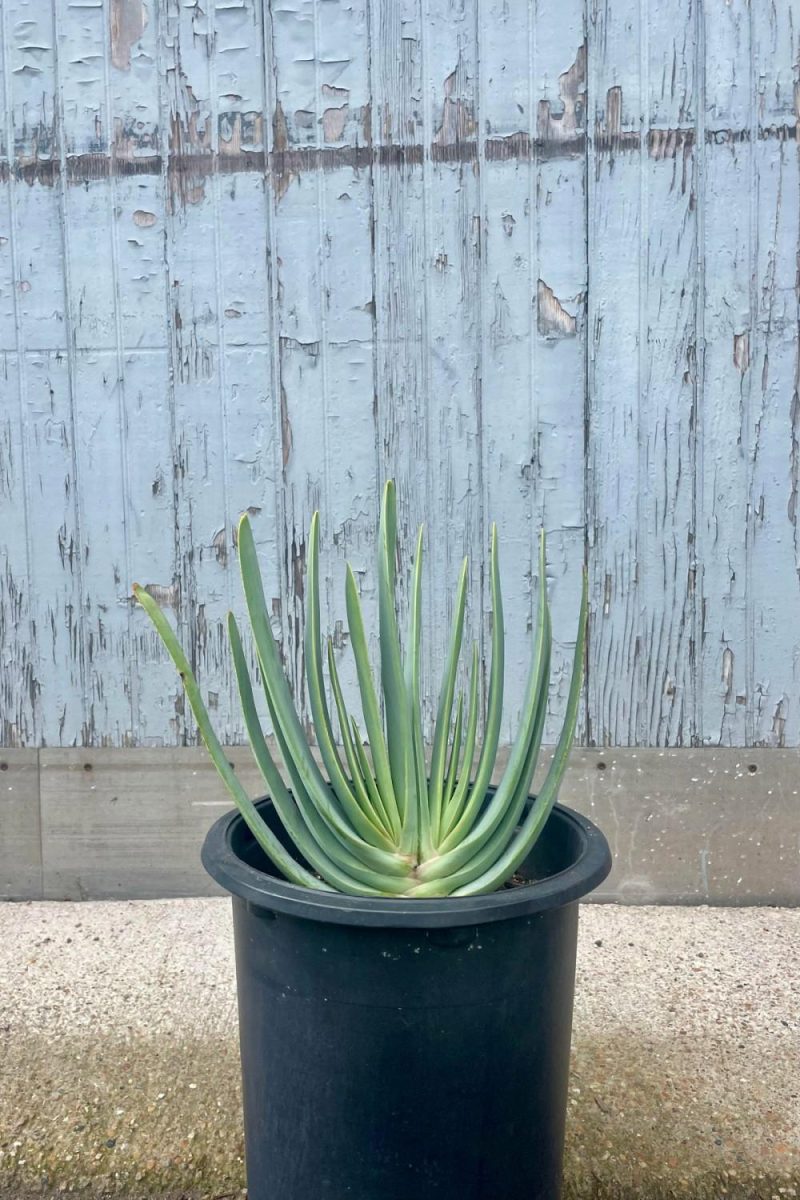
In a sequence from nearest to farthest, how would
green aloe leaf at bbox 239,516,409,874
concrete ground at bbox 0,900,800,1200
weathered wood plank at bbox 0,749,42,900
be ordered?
green aloe leaf at bbox 239,516,409,874, concrete ground at bbox 0,900,800,1200, weathered wood plank at bbox 0,749,42,900

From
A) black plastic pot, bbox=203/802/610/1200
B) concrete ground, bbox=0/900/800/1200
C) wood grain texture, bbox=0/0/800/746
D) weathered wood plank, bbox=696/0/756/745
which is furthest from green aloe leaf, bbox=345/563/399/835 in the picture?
weathered wood plank, bbox=696/0/756/745

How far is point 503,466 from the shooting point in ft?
8.61

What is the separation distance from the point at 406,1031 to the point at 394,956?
0.11 metres

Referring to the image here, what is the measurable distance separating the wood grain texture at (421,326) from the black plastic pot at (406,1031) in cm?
135

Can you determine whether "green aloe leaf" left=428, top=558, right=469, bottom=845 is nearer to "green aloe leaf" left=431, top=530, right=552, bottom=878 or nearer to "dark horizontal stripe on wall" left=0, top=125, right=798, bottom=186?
"green aloe leaf" left=431, top=530, right=552, bottom=878

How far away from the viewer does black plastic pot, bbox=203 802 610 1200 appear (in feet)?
4.14

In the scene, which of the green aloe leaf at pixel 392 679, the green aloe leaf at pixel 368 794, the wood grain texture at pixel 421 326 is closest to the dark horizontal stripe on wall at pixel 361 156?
the wood grain texture at pixel 421 326

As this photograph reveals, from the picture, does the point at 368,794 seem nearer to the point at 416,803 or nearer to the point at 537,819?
the point at 416,803

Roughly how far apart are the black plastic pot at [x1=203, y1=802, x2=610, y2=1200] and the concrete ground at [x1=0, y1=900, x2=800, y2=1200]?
452 mm

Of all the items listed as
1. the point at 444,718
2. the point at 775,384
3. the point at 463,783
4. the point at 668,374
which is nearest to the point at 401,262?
the point at 668,374

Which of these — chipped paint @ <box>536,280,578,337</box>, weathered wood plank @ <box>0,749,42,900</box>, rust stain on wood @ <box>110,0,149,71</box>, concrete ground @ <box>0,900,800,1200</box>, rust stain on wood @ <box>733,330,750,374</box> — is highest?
rust stain on wood @ <box>110,0,149,71</box>

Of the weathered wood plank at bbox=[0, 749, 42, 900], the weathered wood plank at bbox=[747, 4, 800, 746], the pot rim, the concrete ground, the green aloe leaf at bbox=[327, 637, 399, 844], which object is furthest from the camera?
the weathered wood plank at bbox=[0, 749, 42, 900]

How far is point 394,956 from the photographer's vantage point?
4.13ft

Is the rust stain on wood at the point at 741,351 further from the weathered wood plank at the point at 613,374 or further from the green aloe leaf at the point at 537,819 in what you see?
the green aloe leaf at the point at 537,819
